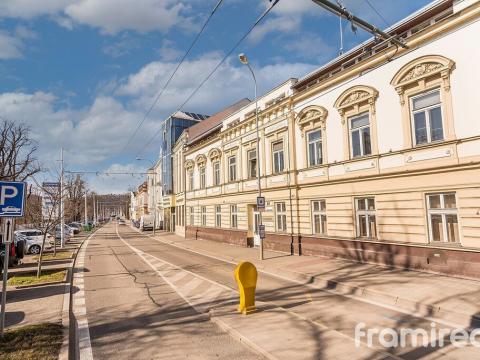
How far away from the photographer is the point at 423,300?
28.6 ft

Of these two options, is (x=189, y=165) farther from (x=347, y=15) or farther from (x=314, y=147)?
(x=347, y=15)

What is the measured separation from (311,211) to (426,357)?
482 inches

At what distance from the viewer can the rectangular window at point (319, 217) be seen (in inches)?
671

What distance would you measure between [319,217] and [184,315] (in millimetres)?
10653

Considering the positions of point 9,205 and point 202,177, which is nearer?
point 9,205

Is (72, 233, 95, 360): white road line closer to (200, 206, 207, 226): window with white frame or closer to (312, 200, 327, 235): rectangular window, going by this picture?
(312, 200, 327, 235): rectangular window

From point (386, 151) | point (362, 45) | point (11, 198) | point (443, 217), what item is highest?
point (362, 45)

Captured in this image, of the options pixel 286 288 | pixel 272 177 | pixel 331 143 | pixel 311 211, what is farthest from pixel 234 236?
pixel 286 288

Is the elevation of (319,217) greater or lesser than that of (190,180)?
lesser

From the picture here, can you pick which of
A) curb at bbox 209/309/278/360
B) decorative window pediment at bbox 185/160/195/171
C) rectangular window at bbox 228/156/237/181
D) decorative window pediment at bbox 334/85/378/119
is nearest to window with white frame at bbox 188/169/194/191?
decorative window pediment at bbox 185/160/195/171

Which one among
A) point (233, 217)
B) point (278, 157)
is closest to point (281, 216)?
point (278, 157)

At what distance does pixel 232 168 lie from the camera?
26531 millimetres

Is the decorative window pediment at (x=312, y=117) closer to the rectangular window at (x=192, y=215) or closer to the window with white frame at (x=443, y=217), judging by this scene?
the window with white frame at (x=443, y=217)

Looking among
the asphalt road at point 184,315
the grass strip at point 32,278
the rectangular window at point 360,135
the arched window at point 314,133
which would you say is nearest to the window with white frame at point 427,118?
the rectangular window at point 360,135
